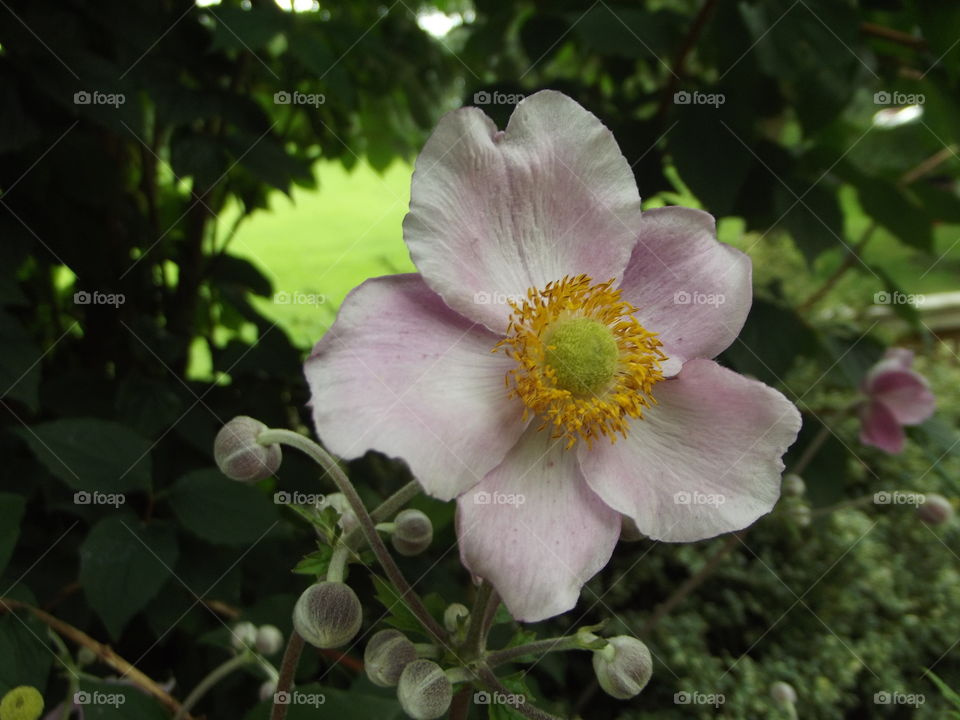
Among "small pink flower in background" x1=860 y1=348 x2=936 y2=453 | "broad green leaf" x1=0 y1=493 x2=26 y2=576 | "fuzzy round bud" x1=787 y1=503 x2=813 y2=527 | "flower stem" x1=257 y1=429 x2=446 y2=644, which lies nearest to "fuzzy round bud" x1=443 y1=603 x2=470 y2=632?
"flower stem" x1=257 y1=429 x2=446 y2=644

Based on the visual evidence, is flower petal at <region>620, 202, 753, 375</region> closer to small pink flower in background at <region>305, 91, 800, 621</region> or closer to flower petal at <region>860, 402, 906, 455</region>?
small pink flower in background at <region>305, 91, 800, 621</region>

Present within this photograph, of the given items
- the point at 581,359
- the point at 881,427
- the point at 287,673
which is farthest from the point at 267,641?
the point at 881,427

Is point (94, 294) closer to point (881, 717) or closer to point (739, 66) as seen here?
point (739, 66)

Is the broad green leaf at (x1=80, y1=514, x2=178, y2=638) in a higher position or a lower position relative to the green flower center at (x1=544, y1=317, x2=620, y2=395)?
lower

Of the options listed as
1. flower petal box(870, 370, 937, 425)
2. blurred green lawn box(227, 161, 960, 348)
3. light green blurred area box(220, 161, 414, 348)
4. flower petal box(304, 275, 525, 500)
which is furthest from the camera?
light green blurred area box(220, 161, 414, 348)

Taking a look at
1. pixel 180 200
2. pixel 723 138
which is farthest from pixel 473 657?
pixel 180 200
